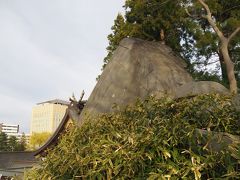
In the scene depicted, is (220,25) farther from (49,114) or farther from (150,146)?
(49,114)

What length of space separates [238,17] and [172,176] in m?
11.7

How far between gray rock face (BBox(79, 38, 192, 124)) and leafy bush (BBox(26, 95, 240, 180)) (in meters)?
5.75

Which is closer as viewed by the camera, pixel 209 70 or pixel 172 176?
pixel 172 176

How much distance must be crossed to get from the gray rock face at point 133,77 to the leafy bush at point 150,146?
18.9 ft

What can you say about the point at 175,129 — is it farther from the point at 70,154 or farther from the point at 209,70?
the point at 209,70

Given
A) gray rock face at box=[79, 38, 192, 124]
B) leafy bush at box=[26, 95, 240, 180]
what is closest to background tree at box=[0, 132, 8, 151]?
gray rock face at box=[79, 38, 192, 124]

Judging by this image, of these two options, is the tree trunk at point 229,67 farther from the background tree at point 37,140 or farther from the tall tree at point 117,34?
the background tree at point 37,140

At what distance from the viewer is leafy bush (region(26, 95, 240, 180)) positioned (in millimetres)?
2826

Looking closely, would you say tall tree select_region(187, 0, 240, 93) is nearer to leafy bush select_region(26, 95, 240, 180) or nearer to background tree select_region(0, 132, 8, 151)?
leafy bush select_region(26, 95, 240, 180)

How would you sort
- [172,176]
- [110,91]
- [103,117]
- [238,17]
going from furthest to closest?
[238,17]
[110,91]
[103,117]
[172,176]

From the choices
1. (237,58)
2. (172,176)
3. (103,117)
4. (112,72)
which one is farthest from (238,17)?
(172,176)

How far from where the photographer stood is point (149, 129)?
125 inches

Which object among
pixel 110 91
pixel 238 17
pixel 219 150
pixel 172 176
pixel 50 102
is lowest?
pixel 172 176

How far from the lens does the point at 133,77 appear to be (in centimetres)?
1013
